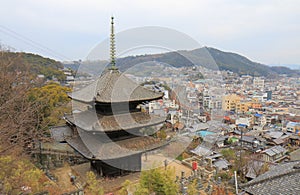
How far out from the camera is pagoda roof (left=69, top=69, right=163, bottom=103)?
10.7 meters

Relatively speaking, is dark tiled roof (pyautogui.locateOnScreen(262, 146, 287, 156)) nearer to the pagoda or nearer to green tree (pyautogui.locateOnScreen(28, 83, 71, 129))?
the pagoda

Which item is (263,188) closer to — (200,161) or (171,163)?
(171,163)

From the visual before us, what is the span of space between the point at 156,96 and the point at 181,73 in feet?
74.8

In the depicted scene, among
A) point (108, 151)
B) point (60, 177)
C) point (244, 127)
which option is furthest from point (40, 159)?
point (244, 127)

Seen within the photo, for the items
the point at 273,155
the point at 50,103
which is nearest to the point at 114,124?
the point at 50,103

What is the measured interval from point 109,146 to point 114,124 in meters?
1.14

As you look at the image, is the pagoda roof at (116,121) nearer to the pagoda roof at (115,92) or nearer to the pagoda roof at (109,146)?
the pagoda roof at (109,146)

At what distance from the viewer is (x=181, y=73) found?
111ft

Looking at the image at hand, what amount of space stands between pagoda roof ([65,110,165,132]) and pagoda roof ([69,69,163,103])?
111cm

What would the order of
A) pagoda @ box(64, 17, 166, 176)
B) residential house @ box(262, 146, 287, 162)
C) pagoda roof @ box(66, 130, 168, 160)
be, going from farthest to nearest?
residential house @ box(262, 146, 287, 162) < pagoda @ box(64, 17, 166, 176) < pagoda roof @ box(66, 130, 168, 160)

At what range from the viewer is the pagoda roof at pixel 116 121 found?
10578 mm

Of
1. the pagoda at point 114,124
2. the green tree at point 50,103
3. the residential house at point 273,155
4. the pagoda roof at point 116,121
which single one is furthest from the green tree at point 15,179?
the residential house at point 273,155

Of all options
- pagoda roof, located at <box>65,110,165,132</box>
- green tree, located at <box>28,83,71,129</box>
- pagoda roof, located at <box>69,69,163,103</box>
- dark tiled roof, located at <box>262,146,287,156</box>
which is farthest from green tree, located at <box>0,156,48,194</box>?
dark tiled roof, located at <box>262,146,287,156</box>

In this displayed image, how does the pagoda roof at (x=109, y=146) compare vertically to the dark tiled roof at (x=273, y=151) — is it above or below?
above
